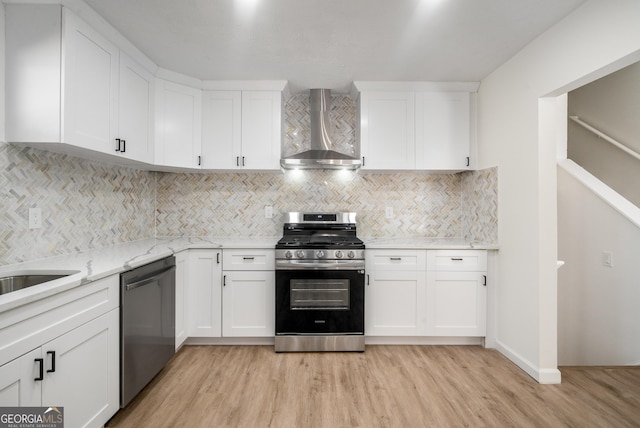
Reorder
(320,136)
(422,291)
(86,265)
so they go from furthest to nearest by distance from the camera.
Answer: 1. (320,136)
2. (422,291)
3. (86,265)

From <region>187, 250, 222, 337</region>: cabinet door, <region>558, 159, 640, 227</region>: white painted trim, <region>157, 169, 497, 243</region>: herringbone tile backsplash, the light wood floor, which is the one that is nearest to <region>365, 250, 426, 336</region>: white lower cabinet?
the light wood floor

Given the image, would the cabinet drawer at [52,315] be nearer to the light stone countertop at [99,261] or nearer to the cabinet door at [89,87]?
the light stone countertop at [99,261]

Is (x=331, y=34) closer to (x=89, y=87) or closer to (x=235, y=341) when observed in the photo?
(x=89, y=87)

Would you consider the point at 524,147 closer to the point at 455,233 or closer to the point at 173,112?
the point at 455,233

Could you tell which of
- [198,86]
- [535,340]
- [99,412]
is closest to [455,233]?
[535,340]

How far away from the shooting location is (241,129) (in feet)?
9.86

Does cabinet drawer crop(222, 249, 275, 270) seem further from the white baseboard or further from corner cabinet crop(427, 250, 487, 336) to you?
corner cabinet crop(427, 250, 487, 336)

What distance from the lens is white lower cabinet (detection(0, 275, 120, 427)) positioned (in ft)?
3.75

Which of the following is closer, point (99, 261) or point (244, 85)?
point (99, 261)

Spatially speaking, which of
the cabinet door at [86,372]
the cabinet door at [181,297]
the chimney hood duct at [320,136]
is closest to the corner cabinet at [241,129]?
the chimney hood duct at [320,136]

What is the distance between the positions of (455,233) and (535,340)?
4.44ft

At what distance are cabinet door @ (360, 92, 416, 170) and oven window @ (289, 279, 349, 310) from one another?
1.22m

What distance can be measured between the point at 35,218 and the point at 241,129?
1.73 meters

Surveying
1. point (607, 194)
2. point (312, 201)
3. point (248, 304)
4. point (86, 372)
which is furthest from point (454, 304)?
point (86, 372)
